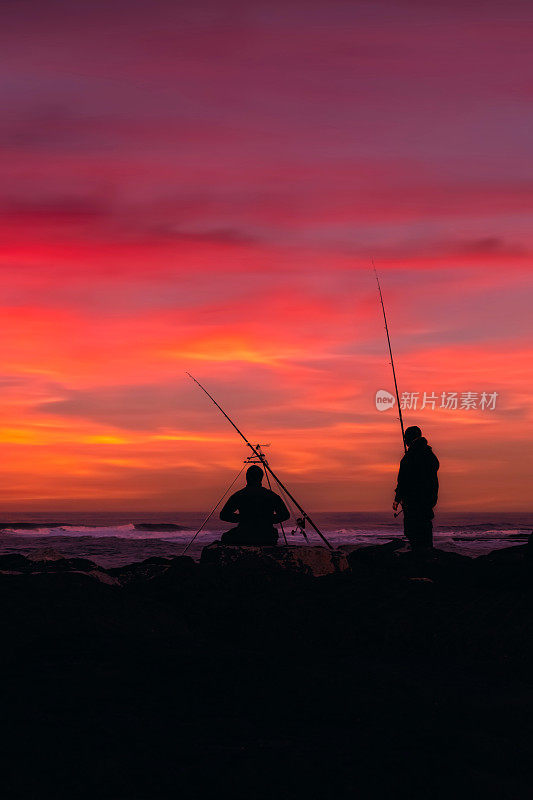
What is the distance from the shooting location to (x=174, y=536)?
32906 millimetres

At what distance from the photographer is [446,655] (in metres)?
4.96

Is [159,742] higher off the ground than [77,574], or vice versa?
[77,574]

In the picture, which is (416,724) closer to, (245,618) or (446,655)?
(446,655)

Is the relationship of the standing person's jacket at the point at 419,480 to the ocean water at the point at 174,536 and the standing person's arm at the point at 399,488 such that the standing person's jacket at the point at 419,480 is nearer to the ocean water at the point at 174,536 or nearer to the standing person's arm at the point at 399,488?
the standing person's arm at the point at 399,488

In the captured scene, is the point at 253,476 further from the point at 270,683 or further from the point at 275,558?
the point at 270,683

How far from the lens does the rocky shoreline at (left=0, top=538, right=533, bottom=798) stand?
9.51 ft

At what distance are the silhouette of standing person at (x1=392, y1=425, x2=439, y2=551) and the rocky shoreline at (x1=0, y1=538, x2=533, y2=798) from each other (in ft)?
6.56

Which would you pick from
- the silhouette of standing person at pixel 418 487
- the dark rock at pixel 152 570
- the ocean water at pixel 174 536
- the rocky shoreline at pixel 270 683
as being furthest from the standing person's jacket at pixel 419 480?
the ocean water at pixel 174 536

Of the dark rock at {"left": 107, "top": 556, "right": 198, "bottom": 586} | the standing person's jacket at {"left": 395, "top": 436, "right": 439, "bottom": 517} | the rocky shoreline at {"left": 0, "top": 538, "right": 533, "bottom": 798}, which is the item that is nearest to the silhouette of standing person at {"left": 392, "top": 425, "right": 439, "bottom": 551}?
the standing person's jacket at {"left": 395, "top": 436, "right": 439, "bottom": 517}

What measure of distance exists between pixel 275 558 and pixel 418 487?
8.21ft

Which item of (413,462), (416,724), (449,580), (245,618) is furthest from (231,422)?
(416,724)

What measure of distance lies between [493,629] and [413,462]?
14.7 ft

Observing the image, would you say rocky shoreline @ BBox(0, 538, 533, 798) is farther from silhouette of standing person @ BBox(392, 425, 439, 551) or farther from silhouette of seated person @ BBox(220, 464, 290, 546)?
silhouette of standing person @ BBox(392, 425, 439, 551)

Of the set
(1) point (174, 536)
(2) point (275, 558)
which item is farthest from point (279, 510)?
(1) point (174, 536)
